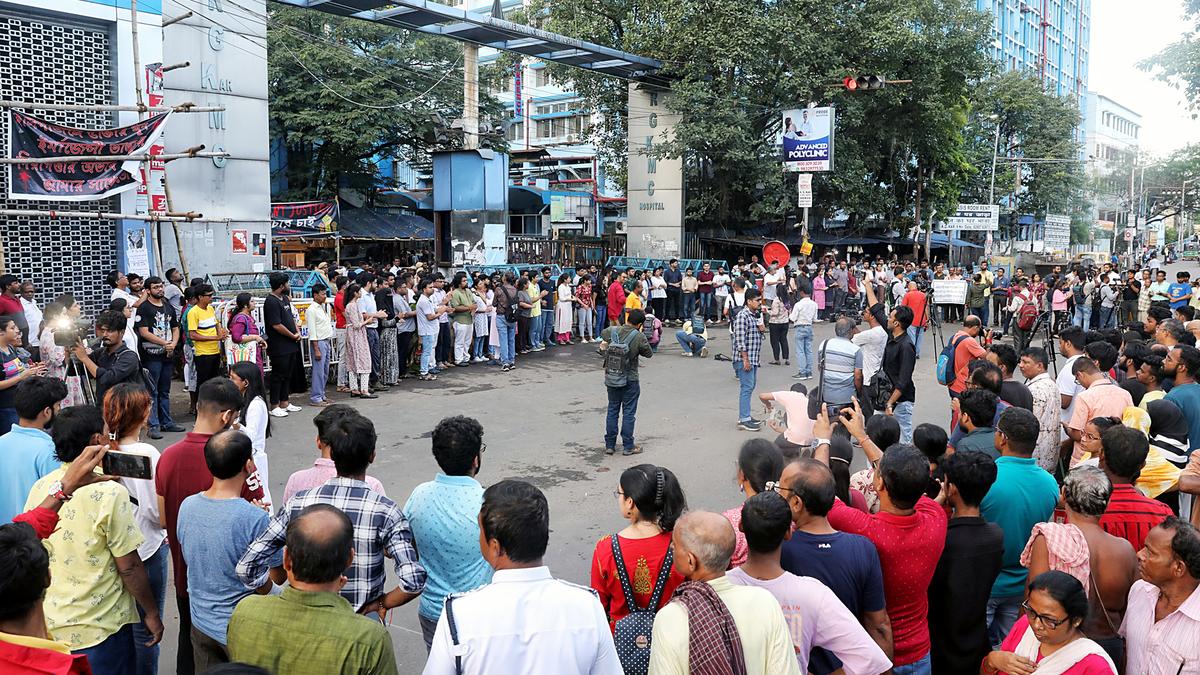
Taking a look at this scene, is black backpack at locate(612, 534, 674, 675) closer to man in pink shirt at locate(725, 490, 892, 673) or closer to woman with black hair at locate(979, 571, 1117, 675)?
man in pink shirt at locate(725, 490, 892, 673)

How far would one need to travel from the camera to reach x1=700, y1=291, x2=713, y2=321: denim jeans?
21375mm

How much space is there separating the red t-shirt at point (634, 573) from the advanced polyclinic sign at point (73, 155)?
1128 centimetres

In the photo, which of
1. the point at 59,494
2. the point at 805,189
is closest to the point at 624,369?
the point at 59,494

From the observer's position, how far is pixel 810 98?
25188 mm

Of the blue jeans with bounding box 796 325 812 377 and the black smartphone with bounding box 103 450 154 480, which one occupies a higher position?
the black smartphone with bounding box 103 450 154 480

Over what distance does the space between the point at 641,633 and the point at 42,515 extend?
7.45 feet

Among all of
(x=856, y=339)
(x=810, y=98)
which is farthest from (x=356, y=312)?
(x=810, y=98)

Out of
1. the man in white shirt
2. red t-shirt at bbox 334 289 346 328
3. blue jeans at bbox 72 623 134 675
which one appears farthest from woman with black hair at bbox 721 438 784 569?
red t-shirt at bbox 334 289 346 328

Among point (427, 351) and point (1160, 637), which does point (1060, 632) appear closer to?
point (1160, 637)

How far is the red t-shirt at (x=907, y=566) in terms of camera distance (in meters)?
3.53

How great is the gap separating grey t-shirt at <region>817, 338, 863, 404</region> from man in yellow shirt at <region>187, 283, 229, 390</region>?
676 centimetres

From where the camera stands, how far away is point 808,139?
23469 mm

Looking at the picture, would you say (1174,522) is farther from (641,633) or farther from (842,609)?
(641,633)

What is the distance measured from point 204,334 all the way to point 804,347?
8.77 m
